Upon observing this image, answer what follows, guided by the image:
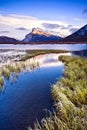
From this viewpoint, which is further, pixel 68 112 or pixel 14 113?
pixel 14 113

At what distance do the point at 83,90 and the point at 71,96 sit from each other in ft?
2.74

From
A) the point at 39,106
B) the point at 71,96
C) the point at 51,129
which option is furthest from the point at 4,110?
the point at 51,129

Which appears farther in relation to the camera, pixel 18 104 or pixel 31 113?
pixel 18 104

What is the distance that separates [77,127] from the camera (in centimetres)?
905

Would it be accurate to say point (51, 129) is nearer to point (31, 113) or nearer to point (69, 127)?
point (69, 127)

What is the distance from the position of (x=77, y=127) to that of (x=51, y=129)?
3.37 feet

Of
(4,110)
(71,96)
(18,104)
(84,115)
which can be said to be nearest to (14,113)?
(4,110)

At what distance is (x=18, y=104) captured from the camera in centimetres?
1443

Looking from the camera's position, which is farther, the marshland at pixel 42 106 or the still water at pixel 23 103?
the still water at pixel 23 103

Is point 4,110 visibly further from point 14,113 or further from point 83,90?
point 83,90

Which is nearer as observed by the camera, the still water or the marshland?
the marshland

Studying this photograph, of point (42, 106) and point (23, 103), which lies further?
point (23, 103)

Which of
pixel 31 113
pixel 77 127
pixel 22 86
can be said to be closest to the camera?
pixel 77 127

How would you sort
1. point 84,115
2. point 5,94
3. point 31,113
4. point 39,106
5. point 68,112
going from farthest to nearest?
point 5,94 < point 39,106 < point 31,113 < point 68,112 < point 84,115
